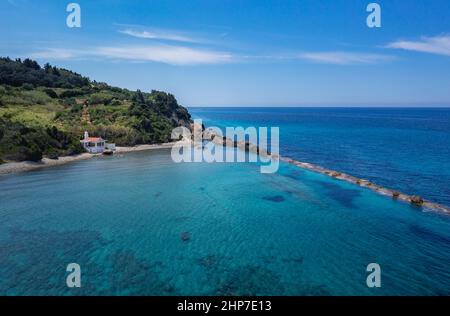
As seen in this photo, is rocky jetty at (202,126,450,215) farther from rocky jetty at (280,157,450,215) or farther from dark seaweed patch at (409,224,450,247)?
dark seaweed patch at (409,224,450,247)

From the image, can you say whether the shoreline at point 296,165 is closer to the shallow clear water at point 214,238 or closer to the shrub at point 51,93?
the shallow clear water at point 214,238

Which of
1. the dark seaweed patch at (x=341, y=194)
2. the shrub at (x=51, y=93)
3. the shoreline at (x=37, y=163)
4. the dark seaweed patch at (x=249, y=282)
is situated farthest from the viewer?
the shrub at (x=51, y=93)

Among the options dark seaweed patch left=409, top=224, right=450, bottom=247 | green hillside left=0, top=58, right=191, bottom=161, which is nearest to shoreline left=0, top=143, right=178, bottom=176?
green hillside left=0, top=58, right=191, bottom=161

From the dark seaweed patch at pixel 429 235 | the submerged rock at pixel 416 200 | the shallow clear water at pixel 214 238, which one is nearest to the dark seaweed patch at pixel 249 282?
the shallow clear water at pixel 214 238

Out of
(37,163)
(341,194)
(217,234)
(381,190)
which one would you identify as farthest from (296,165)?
(37,163)

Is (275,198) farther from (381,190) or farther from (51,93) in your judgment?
(51,93)

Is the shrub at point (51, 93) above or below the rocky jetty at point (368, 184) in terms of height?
above
